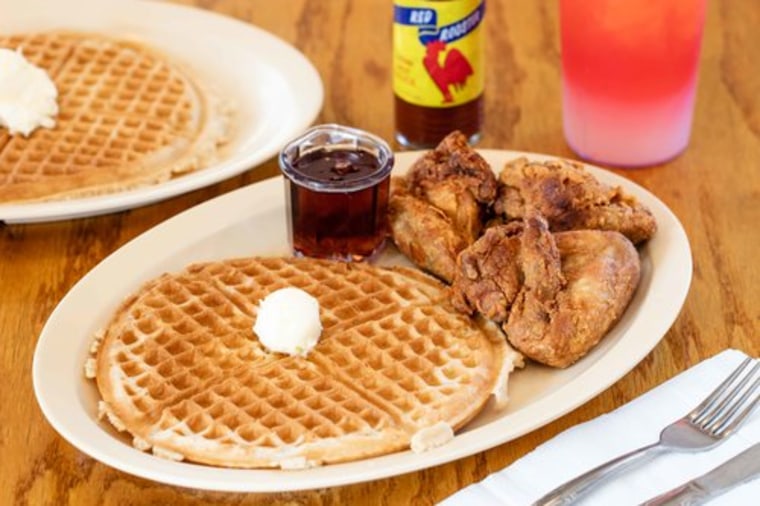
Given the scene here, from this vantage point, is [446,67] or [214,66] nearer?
[446,67]

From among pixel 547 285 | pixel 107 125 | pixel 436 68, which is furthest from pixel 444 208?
pixel 107 125

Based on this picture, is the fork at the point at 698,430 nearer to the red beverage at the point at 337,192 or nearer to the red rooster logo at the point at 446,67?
the red beverage at the point at 337,192

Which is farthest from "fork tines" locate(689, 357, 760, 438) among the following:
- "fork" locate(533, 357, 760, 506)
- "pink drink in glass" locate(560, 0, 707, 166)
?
"pink drink in glass" locate(560, 0, 707, 166)

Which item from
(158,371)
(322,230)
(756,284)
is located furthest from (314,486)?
(756,284)

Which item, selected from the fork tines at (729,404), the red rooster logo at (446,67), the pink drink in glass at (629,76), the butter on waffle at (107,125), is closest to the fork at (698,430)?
the fork tines at (729,404)

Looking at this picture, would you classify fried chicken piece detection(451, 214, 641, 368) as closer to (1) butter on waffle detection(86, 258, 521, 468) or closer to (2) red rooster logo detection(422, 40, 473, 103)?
(1) butter on waffle detection(86, 258, 521, 468)

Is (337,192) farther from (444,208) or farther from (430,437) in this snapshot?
(430,437)
